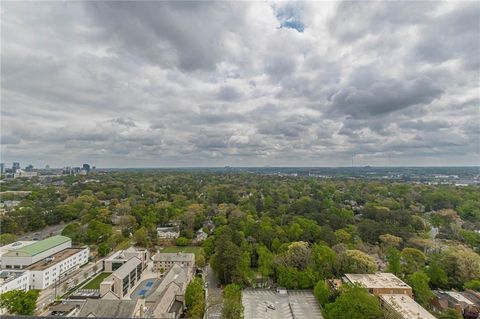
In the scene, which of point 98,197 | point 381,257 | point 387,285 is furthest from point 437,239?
point 98,197

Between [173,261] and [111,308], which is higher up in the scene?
[111,308]

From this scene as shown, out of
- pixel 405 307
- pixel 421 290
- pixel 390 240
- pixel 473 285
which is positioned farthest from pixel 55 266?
pixel 390 240

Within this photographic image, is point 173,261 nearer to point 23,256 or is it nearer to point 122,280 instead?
point 122,280

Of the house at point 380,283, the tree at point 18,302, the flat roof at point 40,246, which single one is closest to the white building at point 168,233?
the flat roof at point 40,246

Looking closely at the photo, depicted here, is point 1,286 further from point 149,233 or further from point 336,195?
point 336,195

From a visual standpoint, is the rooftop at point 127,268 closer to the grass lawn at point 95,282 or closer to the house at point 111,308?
the grass lawn at point 95,282

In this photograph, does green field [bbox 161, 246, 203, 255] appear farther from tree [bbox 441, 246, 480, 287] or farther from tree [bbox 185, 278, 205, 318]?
tree [bbox 441, 246, 480, 287]
